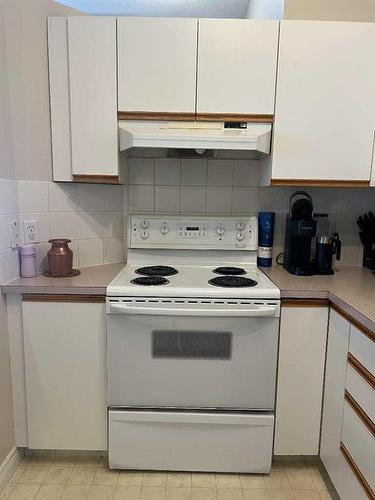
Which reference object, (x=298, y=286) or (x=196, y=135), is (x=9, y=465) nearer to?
(x=298, y=286)

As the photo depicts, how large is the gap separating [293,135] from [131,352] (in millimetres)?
1299

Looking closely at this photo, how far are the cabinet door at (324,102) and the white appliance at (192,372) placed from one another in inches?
26.4

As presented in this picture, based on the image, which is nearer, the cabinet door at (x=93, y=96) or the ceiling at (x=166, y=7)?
the cabinet door at (x=93, y=96)

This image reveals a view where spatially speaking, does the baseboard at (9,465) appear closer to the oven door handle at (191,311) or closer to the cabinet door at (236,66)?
the oven door handle at (191,311)

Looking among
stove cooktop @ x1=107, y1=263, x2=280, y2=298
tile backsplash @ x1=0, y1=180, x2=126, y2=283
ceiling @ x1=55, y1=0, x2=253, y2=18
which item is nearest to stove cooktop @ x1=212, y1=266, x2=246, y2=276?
stove cooktop @ x1=107, y1=263, x2=280, y2=298

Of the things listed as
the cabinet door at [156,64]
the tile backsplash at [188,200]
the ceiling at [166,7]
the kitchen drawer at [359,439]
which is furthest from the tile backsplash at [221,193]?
the ceiling at [166,7]

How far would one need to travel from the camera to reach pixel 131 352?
1495mm

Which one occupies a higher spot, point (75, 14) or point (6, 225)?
point (75, 14)

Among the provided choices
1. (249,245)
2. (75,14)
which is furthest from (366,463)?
(75,14)

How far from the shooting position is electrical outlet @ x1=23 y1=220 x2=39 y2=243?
1.68 meters

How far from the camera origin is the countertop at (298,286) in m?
1.35

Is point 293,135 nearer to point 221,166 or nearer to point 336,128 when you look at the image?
point 336,128

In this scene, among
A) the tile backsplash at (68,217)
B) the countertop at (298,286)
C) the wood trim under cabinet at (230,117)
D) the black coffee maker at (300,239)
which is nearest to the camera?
the countertop at (298,286)

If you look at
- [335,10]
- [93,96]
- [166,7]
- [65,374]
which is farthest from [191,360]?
[166,7]
